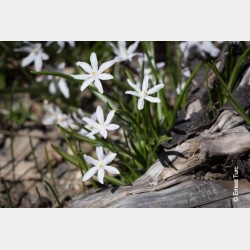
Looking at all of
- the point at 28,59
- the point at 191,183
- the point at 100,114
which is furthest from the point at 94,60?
the point at 28,59

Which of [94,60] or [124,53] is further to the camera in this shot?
[124,53]

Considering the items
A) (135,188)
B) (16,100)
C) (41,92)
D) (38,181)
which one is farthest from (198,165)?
(16,100)

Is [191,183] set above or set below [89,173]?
below

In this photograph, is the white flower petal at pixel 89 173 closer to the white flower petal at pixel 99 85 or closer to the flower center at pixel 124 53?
the white flower petal at pixel 99 85

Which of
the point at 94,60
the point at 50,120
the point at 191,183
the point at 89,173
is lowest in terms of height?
the point at 191,183

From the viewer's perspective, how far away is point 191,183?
10.2 ft

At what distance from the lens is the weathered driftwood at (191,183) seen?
10.1ft

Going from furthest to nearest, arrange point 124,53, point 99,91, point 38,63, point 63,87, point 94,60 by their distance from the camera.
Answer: point 63,87, point 38,63, point 124,53, point 94,60, point 99,91

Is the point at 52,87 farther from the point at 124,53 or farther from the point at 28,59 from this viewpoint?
the point at 124,53

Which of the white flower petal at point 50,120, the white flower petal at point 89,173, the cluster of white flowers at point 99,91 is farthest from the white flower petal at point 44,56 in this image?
the white flower petal at point 89,173

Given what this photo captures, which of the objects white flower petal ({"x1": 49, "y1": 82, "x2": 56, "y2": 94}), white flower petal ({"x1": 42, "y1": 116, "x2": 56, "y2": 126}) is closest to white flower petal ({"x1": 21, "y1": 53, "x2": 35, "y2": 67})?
white flower petal ({"x1": 49, "y1": 82, "x2": 56, "y2": 94})

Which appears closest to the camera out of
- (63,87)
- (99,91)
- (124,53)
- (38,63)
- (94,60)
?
(99,91)

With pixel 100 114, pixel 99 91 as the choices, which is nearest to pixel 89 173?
pixel 100 114

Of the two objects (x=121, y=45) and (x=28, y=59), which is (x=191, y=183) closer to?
(x=121, y=45)
